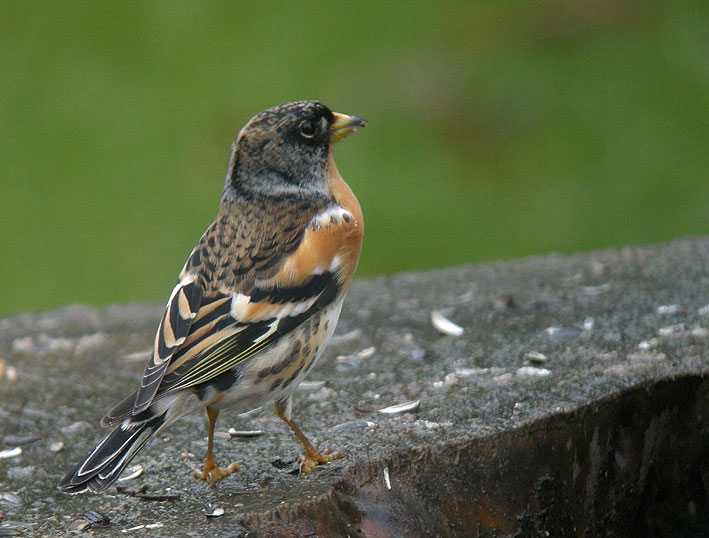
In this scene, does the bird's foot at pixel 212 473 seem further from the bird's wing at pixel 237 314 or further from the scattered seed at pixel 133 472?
the bird's wing at pixel 237 314

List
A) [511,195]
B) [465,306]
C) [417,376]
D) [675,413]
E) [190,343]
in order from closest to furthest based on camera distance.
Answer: [190,343]
[675,413]
[417,376]
[465,306]
[511,195]

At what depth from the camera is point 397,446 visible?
10.3ft

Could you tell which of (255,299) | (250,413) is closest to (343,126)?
(255,299)

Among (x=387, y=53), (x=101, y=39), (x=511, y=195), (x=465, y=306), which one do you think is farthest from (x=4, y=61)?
(x=465, y=306)

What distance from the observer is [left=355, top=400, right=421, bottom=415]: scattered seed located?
11.4ft

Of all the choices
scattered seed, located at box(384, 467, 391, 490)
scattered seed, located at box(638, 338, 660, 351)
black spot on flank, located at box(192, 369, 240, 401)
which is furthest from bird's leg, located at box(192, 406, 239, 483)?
scattered seed, located at box(638, 338, 660, 351)

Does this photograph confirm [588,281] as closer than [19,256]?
Yes

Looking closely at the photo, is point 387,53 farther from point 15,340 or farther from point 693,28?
point 15,340

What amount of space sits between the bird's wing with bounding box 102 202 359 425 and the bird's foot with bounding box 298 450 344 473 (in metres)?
0.35

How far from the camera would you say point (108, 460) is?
2834mm

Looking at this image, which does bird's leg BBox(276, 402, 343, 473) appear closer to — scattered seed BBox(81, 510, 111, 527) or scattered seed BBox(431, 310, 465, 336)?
scattered seed BBox(81, 510, 111, 527)

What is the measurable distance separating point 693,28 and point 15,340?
20.1 feet

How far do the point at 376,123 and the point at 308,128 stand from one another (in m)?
4.76

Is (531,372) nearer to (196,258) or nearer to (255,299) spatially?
(255,299)
